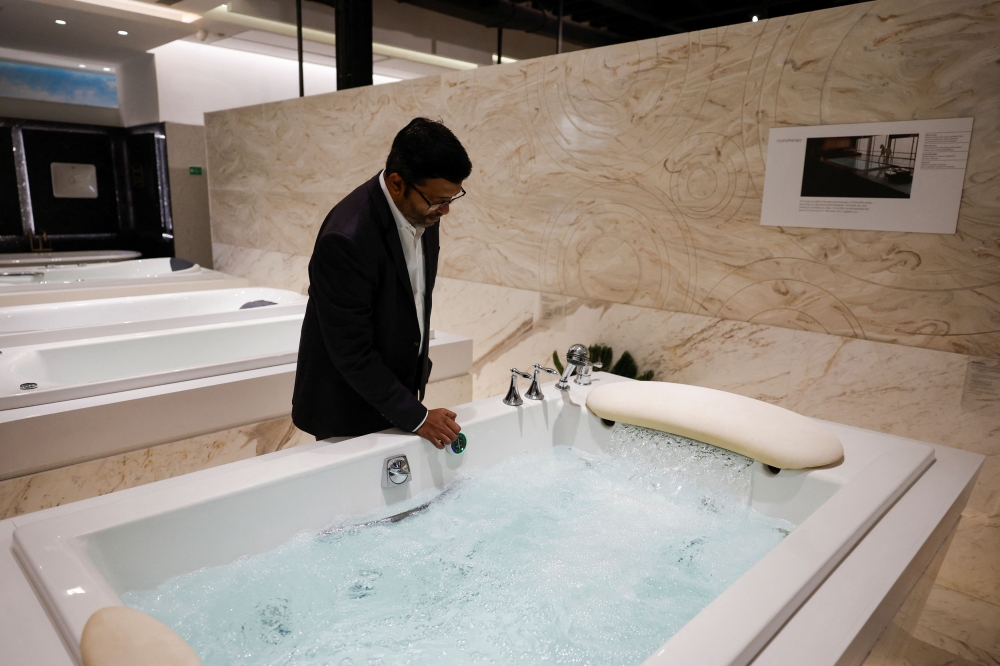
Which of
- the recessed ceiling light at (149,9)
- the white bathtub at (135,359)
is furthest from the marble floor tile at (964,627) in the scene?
the recessed ceiling light at (149,9)

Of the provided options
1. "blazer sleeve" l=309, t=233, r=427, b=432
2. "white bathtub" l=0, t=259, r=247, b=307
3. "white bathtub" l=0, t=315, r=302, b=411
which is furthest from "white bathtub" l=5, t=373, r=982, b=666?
"white bathtub" l=0, t=259, r=247, b=307

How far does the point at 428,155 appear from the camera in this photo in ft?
4.42

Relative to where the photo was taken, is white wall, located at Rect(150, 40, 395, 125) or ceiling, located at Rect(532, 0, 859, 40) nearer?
ceiling, located at Rect(532, 0, 859, 40)

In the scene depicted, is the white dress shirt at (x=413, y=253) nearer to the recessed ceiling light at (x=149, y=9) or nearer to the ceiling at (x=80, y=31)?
the recessed ceiling light at (x=149, y=9)

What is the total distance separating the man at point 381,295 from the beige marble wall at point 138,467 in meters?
0.66

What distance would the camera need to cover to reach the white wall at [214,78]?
5.44 m

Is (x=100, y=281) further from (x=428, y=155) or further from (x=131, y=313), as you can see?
(x=428, y=155)

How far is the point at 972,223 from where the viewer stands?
161cm

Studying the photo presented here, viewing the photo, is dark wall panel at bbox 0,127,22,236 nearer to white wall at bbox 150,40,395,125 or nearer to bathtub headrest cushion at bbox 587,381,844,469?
white wall at bbox 150,40,395,125

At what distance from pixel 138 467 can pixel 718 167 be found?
2.10 metres

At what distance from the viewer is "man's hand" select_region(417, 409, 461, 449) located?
160cm

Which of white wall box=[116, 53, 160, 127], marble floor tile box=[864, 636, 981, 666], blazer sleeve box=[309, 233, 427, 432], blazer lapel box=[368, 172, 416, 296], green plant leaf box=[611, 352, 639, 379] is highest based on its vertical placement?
white wall box=[116, 53, 160, 127]

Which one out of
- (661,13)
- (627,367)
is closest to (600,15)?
(661,13)

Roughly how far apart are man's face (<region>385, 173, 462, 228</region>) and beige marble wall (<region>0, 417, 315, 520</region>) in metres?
1.19
